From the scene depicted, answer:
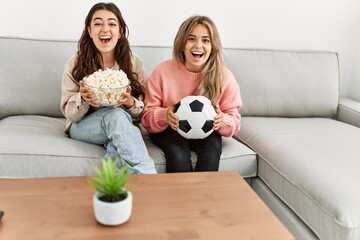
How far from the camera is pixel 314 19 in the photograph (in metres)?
2.71

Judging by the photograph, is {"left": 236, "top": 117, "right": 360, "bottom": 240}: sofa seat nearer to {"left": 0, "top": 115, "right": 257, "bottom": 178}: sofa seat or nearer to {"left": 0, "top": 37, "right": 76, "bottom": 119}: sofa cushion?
{"left": 0, "top": 115, "right": 257, "bottom": 178}: sofa seat

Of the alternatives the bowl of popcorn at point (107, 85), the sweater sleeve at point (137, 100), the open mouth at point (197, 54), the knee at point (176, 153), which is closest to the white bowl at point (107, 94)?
the bowl of popcorn at point (107, 85)

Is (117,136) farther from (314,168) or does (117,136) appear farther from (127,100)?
(314,168)

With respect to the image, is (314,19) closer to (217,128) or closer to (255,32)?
(255,32)

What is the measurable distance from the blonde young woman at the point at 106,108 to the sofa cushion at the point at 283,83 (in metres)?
0.72

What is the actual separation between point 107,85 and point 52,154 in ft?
1.28

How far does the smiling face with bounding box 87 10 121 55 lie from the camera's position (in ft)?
Answer: 5.86

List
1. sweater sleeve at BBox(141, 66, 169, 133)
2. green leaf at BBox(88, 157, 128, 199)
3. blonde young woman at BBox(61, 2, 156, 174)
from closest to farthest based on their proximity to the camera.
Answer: green leaf at BBox(88, 157, 128, 199), blonde young woman at BBox(61, 2, 156, 174), sweater sleeve at BBox(141, 66, 169, 133)

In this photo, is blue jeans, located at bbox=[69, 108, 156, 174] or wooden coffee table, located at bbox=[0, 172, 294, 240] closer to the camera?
wooden coffee table, located at bbox=[0, 172, 294, 240]

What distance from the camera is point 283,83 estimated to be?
2383 millimetres

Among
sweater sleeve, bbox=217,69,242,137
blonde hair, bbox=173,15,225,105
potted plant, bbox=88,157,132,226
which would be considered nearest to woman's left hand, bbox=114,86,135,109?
blonde hair, bbox=173,15,225,105

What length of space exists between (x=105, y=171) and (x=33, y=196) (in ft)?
1.16

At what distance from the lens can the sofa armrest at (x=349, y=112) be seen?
7.65 ft

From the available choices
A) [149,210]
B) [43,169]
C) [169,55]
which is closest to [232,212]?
[149,210]
